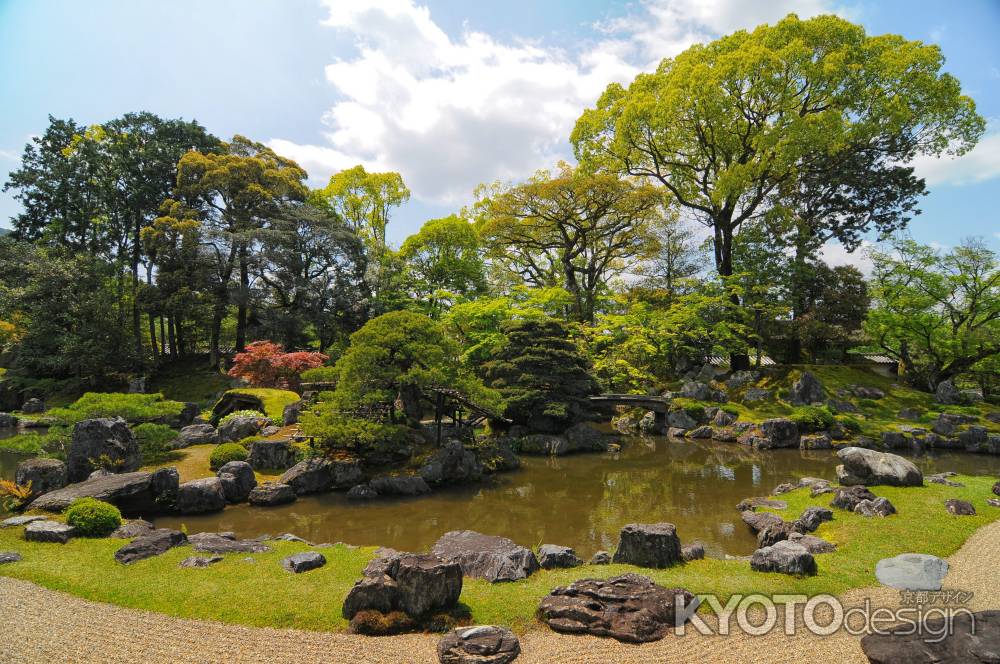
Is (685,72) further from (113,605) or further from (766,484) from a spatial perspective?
(113,605)

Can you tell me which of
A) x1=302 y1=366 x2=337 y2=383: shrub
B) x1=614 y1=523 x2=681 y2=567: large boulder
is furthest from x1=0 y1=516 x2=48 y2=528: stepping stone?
x1=614 y1=523 x2=681 y2=567: large boulder

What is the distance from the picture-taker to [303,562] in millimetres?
6828

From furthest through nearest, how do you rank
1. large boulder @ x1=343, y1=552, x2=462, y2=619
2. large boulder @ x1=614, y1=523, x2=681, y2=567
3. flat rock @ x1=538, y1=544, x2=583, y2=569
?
flat rock @ x1=538, y1=544, x2=583, y2=569 → large boulder @ x1=614, y1=523, x2=681, y2=567 → large boulder @ x1=343, y1=552, x2=462, y2=619

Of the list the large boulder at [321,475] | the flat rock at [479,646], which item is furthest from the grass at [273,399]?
the flat rock at [479,646]

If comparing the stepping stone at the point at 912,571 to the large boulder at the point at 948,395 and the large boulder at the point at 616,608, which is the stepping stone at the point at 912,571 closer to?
the large boulder at the point at 616,608

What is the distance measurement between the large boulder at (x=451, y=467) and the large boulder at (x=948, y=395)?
20068 millimetres

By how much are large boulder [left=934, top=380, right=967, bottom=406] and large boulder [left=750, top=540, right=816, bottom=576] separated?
1914 centimetres

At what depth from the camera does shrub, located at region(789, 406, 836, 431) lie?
59.2ft

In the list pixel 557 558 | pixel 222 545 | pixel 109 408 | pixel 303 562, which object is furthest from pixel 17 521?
pixel 557 558

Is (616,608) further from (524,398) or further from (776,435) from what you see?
(776,435)

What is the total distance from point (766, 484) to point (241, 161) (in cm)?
3049

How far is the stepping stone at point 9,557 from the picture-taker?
264 inches

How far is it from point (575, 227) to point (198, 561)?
2416 centimetres

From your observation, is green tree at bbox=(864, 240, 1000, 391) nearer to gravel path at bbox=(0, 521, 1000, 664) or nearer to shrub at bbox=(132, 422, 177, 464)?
gravel path at bbox=(0, 521, 1000, 664)
